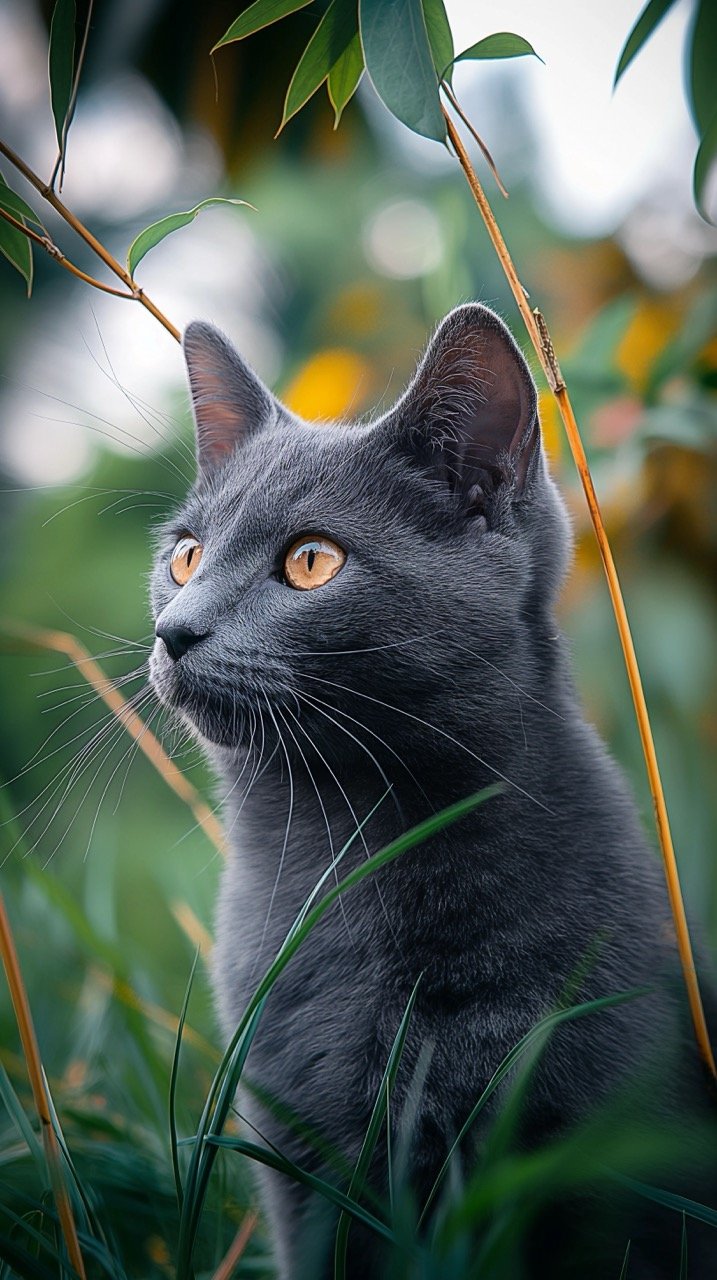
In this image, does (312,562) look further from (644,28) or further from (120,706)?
(644,28)

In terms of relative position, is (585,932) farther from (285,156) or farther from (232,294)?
(285,156)

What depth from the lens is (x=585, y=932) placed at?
759 millimetres

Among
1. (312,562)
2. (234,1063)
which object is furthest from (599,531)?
(234,1063)

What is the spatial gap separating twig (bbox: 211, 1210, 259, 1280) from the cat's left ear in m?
0.68

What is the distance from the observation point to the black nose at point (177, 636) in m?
0.74

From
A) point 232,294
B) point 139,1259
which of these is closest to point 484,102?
point 232,294

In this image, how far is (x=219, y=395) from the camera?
1.04m

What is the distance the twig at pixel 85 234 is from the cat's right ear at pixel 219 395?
0.25m

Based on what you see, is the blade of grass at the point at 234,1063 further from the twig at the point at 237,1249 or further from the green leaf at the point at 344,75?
the green leaf at the point at 344,75

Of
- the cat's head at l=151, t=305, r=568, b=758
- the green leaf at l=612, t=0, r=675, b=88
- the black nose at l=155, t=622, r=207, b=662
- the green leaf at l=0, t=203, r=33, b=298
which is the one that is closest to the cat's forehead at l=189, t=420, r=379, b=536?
the cat's head at l=151, t=305, r=568, b=758

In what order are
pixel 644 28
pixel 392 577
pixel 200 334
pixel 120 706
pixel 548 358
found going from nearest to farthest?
pixel 644 28
pixel 548 358
pixel 392 577
pixel 120 706
pixel 200 334

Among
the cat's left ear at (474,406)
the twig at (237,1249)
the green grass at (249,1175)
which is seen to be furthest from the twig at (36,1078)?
the cat's left ear at (474,406)

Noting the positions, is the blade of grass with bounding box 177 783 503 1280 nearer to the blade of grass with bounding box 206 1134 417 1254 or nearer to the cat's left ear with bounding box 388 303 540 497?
the blade of grass with bounding box 206 1134 417 1254

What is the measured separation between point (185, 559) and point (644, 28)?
0.55 meters
